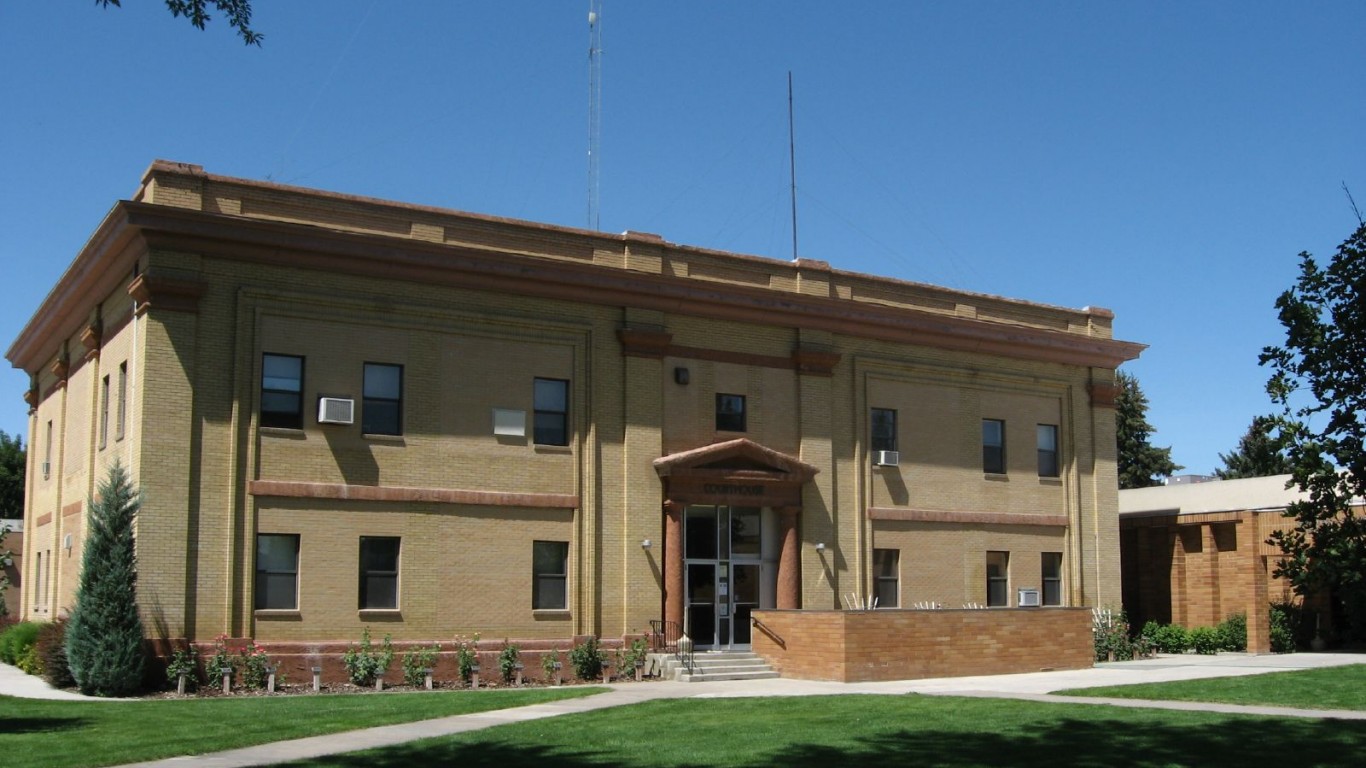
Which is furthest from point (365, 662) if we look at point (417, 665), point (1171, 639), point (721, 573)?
point (1171, 639)

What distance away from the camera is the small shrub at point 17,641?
3145cm

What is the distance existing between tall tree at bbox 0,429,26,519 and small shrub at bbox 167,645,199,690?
150 ft

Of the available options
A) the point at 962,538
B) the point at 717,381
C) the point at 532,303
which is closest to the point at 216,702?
the point at 532,303

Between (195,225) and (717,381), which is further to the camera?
(717,381)

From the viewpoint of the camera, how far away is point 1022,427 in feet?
123

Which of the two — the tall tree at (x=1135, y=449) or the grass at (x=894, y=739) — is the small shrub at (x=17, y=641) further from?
the tall tree at (x=1135, y=449)

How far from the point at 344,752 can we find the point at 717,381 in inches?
672

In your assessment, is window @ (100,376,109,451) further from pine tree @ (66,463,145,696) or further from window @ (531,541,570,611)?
window @ (531,541,570,611)

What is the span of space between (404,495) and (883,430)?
12.4 meters

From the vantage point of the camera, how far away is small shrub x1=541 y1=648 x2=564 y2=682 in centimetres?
2888

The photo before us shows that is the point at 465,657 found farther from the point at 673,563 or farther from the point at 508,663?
the point at 673,563

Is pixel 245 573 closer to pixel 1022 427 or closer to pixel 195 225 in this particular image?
pixel 195 225

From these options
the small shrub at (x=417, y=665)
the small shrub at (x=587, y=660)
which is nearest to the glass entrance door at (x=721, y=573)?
the small shrub at (x=587, y=660)

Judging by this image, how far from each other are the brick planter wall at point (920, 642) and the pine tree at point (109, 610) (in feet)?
41.8
